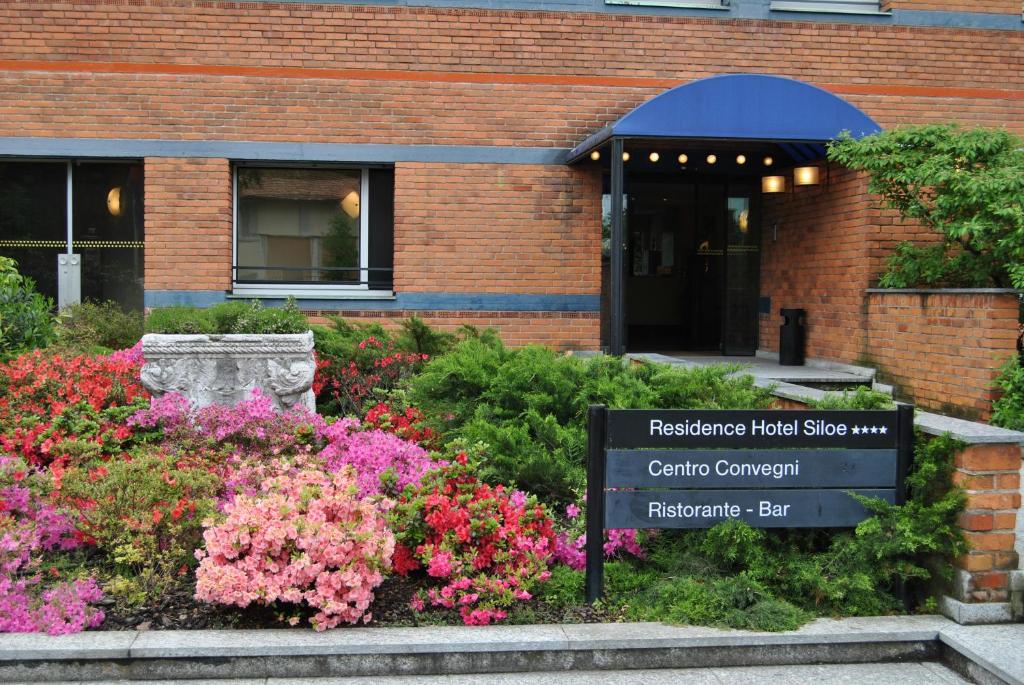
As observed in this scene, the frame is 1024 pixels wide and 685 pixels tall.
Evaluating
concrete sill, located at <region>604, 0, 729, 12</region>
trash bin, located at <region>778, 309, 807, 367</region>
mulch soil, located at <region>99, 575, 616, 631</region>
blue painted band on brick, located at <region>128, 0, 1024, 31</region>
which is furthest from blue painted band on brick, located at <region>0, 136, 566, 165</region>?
mulch soil, located at <region>99, 575, 616, 631</region>

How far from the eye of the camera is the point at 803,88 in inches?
432

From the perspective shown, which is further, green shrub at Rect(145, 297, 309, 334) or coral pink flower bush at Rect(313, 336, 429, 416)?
coral pink flower bush at Rect(313, 336, 429, 416)

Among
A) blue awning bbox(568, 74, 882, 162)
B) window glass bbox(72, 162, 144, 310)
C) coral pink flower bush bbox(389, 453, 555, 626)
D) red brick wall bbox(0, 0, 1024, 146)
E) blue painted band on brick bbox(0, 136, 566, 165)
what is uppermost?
red brick wall bbox(0, 0, 1024, 146)

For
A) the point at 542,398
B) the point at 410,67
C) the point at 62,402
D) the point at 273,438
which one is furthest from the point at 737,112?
the point at 62,402

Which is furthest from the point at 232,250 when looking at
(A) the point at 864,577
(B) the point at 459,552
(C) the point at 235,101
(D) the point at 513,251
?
(A) the point at 864,577

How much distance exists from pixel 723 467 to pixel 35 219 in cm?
1034

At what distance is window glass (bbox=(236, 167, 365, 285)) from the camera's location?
12.4 meters

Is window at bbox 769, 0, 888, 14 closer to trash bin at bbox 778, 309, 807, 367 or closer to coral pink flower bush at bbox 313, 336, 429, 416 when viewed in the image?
trash bin at bbox 778, 309, 807, 367

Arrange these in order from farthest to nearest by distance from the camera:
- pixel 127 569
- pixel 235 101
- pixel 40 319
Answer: pixel 235 101
pixel 40 319
pixel 127 569

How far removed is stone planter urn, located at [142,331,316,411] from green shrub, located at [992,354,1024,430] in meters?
6.03

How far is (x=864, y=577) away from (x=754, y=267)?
973 centimetres

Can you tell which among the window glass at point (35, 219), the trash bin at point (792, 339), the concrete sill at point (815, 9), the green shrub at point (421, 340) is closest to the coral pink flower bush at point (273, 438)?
the green shrub at point (421, 340)


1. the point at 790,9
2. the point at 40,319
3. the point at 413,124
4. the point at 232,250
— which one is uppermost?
the point at 790,9

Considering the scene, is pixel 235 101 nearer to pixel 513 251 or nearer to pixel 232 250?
pixel 232 250
